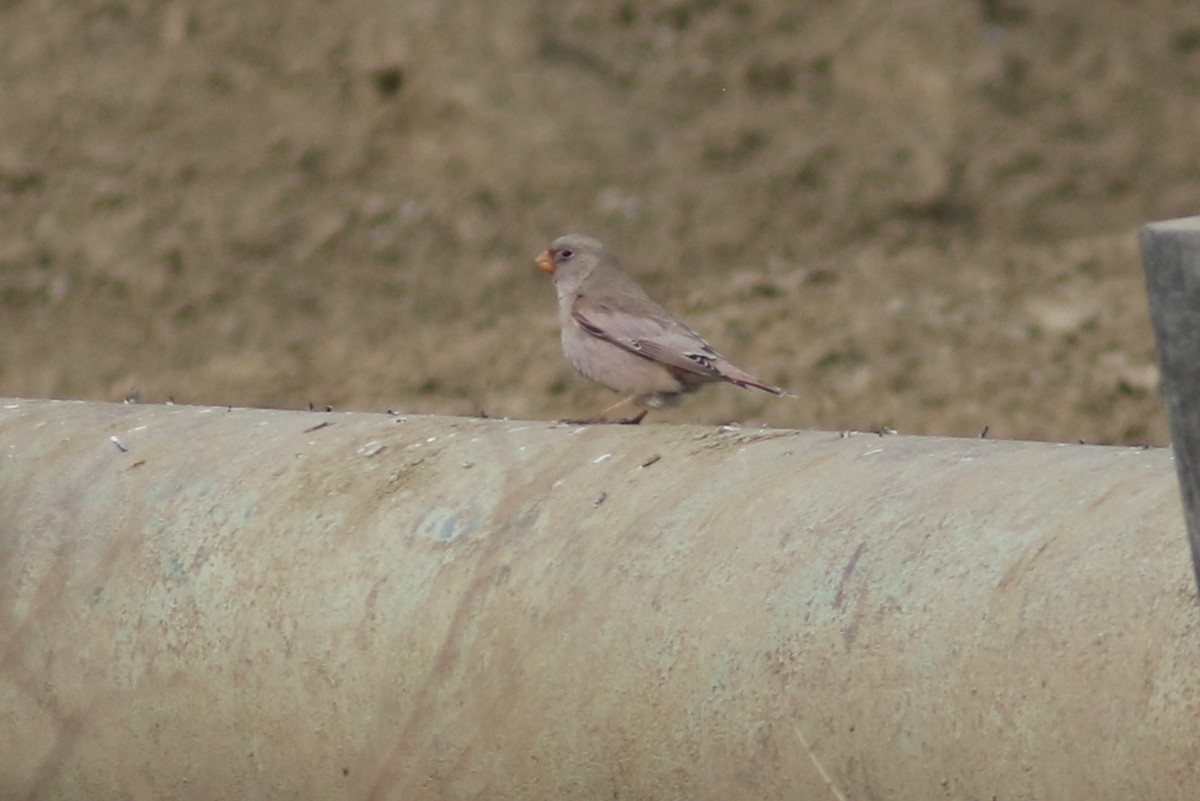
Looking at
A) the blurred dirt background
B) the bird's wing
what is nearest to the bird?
the bird's wing

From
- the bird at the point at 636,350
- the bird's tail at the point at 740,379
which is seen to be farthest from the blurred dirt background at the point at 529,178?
the bird's tail at the point at 740,379

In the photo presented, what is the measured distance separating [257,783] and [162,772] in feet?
0.82

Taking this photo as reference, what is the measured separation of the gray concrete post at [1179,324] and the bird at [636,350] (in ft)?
9.83

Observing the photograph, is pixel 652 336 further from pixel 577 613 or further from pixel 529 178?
pixel 529 178

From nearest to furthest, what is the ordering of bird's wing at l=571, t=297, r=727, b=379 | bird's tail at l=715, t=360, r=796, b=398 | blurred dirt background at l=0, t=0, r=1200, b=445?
bird's tail at l=715, t=360, r=796, b=398 → bird's wing at l=571, t=297, r=727, b=379 → blurred dirt background at l=0, t=0, r=1200, b=445

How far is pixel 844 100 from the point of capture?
40.6ft

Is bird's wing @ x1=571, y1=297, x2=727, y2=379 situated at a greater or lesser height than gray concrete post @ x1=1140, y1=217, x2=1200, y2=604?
lesser

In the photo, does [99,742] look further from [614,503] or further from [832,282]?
[832,282]

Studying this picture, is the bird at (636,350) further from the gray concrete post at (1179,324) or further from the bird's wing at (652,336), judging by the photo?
the gray concrete post at (1179,324)

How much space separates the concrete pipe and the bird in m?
1.47

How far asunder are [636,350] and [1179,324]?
3.34 meters

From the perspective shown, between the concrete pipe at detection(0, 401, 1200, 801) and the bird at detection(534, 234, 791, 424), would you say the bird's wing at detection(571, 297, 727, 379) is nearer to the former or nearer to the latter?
the bird at detection(534, 234, 791, 424)

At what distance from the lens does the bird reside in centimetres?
536

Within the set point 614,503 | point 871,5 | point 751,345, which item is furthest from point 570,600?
point 871,5
